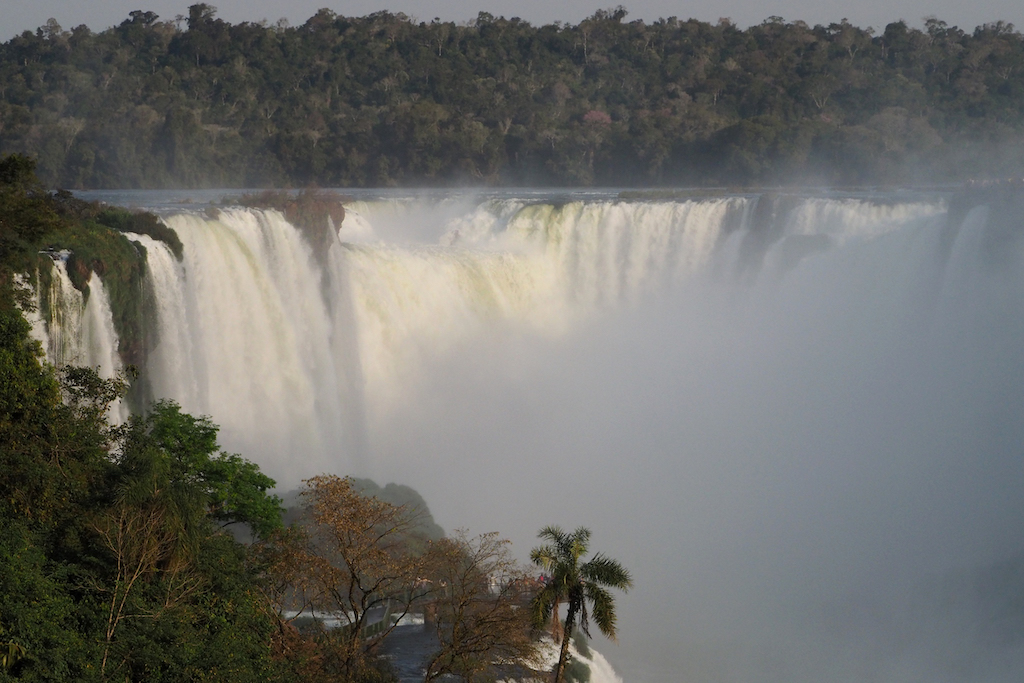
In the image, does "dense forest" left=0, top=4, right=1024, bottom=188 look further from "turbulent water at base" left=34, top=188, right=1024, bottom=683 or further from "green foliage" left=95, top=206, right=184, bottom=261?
"green foliage" left=95, top=206, right=184, bottom=261

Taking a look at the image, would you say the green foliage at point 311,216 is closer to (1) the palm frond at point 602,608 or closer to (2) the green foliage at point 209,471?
(2) the green foliage at point 209,471

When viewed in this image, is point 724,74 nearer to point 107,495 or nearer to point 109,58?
point 109,58

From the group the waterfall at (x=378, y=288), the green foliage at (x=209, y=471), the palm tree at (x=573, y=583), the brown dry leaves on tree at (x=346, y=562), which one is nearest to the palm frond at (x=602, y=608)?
the palm tree at (x=573, y=583)

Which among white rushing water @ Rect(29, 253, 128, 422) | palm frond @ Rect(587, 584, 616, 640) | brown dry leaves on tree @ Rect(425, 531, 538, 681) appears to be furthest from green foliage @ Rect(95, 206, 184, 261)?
palm frond @ Rect(587, 584, 616, 640)

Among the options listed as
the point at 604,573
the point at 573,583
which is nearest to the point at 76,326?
the point at 573,583

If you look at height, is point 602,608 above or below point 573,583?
below

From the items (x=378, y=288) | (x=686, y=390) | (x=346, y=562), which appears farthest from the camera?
(x=686, y=390)

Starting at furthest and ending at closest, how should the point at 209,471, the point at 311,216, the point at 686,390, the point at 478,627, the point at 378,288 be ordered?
the point at 686,390 < the point at 378,288 < the point at 311,216 < the point at 209,471 < the point at 478,627

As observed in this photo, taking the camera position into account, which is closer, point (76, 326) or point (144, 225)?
point (76, 326)

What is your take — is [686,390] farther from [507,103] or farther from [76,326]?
[507,103]
